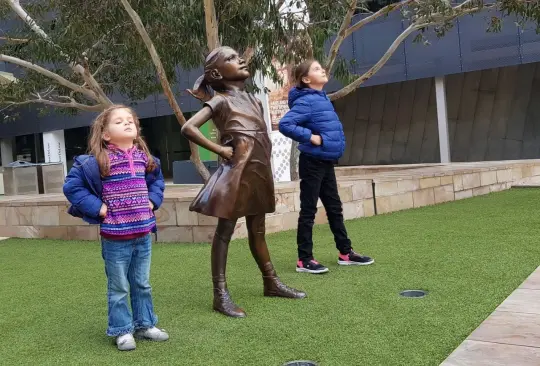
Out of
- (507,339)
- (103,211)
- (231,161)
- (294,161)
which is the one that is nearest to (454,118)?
(294,161)

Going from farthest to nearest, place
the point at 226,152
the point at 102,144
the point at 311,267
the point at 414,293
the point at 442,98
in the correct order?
the point at 442,98, the point at 311,267, the point at 414,293, the point at 226,152, the point at 102,144

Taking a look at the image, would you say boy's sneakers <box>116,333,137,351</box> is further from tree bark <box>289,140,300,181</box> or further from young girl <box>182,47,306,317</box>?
tree bark <box>289,140,300,181</box>

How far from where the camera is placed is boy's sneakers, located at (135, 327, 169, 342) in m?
3.55

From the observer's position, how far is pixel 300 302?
13.5ft

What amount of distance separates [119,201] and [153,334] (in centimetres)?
81

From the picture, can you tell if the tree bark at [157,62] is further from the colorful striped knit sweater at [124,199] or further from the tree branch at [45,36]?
the colorful striped knit sweater at [124,199]

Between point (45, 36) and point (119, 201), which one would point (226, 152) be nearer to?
point (119, 201)

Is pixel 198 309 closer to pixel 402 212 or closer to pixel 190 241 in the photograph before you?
pixel 190 241

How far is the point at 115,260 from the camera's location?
346 centimetres

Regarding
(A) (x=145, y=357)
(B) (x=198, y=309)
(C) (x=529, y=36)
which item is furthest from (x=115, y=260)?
(C) (x=529, y=36)

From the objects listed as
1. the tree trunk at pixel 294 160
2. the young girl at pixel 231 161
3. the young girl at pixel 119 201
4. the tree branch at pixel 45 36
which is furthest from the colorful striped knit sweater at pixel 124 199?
the tree trunk at pixel 294 160

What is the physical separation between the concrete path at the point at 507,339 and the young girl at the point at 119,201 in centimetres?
169

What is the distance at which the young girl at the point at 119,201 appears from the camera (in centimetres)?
339

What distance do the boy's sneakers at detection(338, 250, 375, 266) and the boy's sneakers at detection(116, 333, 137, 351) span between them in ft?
7.57
